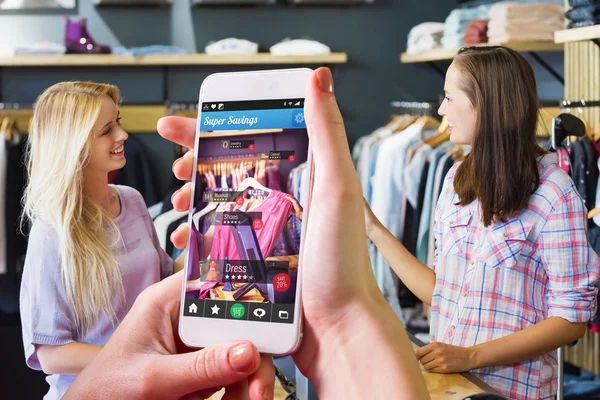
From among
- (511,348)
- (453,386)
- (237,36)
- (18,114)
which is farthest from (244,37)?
(453,386)

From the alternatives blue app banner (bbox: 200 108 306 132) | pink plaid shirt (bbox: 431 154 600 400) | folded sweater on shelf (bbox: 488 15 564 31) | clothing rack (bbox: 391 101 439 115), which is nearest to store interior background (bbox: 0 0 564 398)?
clothing rack (bbox: 391 101 439 115)

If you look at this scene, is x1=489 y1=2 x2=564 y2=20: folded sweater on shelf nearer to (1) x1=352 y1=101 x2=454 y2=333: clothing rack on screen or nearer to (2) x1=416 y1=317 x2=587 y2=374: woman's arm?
(1) x1=352 y1=101 x2=454 y2=333: clothing rack on screen

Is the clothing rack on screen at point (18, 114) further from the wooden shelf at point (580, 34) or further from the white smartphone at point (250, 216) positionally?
the white smartphone at point (250, 216)

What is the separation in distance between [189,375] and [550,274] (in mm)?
947

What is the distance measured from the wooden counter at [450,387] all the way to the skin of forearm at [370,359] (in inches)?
20.6

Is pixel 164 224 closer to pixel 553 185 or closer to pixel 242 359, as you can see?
pixel 553 185

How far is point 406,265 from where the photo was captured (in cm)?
155

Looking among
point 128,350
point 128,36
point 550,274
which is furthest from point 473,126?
point 128,36

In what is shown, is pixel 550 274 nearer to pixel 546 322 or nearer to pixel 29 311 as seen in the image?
pixel 546 322

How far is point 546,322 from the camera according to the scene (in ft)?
4.42

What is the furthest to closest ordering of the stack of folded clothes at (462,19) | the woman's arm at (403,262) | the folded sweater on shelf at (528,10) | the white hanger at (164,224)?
the stack of folded clothes at (462,19) < the folded sweater on shelf at (528,10) < the white hanger at (164,224) < the woman's arm at (403,262)

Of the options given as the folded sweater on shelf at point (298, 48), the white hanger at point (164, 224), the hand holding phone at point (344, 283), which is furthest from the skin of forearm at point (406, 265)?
the folded sweater on shelf at point (298, 48)

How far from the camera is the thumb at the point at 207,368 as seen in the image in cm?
60

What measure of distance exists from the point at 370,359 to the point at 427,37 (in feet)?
9.99
